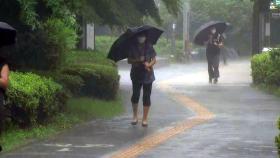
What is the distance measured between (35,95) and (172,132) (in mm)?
2187

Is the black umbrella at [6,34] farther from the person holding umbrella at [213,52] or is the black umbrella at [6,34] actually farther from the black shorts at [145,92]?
the person holding umbrella at [213,52]

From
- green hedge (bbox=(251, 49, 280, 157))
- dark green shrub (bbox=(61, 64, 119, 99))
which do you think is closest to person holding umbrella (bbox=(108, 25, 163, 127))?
dark green shrub (bbox=(61, 64, 119, 99))

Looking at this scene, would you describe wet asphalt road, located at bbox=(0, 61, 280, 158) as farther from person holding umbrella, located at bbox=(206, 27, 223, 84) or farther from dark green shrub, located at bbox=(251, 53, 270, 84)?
person holding umbrella, located at bbox=(206, 27, 223, 84)

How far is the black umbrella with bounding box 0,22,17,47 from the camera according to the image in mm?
7965

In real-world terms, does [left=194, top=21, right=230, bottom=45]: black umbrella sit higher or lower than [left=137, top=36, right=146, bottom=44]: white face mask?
higher

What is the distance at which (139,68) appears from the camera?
12.9 m

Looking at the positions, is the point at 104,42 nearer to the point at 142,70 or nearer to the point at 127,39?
the point at 127,39

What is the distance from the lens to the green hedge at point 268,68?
1866cm

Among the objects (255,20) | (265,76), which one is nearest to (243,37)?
(255,20)

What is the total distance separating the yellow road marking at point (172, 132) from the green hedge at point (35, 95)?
5.27 ft

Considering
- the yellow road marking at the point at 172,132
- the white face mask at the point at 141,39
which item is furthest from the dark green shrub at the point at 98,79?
the white face mask at the point at 141,39

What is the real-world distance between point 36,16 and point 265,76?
900 cm

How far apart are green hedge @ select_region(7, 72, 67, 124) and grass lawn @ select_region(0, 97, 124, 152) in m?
0.18

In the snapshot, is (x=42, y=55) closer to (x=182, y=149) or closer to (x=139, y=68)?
(x=139, y=68)
